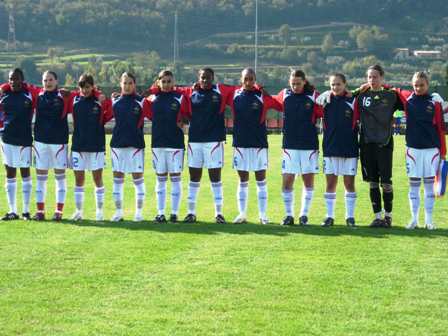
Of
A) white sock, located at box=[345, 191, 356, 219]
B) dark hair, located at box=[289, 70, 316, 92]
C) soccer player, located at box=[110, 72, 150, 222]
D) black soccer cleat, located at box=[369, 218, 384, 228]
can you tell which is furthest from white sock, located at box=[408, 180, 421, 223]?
soccer player, located at box=[110, 72, 150, 222]

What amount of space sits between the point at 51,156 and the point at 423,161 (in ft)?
17.9

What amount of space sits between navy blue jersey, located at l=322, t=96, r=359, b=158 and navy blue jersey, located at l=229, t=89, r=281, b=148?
872 mm

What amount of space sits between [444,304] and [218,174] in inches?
219

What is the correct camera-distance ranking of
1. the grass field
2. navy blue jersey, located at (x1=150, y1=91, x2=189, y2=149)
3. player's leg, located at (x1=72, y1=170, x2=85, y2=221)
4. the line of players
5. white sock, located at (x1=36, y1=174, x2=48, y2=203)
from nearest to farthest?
the grass field < the line of players < navy blue jersey, located at (x1=150, y1=91, x2=189, y2=149) < player's leg, located at (x1=72, y1=170, x2=85, y2=221) < white sock, located at (x1=36, y1=174, x2=48, y2=203)

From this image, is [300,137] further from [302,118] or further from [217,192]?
[217,192]

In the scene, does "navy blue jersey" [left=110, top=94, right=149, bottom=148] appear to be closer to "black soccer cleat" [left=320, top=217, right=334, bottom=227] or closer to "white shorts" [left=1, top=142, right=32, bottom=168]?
"white shorts" [left=1, top=142, right=32, bottom=168]

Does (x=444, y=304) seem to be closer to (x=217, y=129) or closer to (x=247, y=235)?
(x=247, y=235)

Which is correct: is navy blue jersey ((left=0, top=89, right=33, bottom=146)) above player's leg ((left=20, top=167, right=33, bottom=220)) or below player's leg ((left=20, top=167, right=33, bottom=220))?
above

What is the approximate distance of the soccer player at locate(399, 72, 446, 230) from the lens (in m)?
13.2

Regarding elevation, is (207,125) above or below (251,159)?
above

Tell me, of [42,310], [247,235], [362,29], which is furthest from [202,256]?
[362,29]

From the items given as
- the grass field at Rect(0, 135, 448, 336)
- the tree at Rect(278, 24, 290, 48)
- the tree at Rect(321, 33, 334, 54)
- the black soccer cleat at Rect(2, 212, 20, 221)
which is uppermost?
the tree at Rect(278, 24, 290, 48)

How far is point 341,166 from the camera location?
13.4 m

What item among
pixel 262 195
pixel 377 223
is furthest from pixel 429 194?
pixel 262 195
